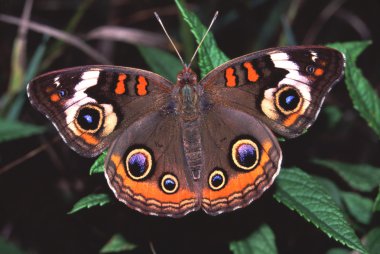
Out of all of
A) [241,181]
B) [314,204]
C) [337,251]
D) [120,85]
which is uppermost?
[120,85]

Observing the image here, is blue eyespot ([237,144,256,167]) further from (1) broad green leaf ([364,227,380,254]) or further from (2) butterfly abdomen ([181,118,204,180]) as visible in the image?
(1) broad green leaf ([364,227,380,254])

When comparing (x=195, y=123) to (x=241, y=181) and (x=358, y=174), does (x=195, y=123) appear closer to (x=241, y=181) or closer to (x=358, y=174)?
(x=241, y=181)

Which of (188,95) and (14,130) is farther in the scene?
(14,130)

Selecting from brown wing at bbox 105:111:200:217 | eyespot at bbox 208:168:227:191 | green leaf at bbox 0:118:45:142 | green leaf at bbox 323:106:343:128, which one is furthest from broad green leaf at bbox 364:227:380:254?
green leaf at bbox 0:118:45:142

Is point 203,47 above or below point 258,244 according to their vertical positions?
above

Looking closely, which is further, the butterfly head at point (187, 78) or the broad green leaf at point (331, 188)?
the broad green leaf at point (331, 188)

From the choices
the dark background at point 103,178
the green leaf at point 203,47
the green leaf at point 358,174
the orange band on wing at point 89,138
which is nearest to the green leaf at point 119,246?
the dark background at point 103,178

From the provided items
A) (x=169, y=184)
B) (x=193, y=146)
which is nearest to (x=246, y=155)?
(x=193, y=146)

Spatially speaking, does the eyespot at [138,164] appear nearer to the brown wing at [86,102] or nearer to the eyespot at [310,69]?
the brown wing at [86,102]
